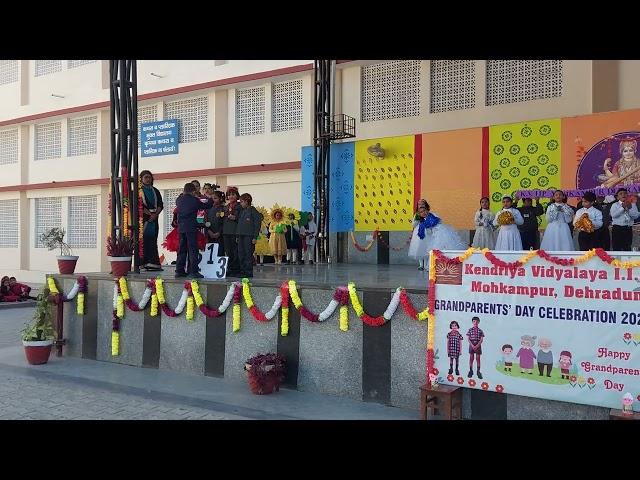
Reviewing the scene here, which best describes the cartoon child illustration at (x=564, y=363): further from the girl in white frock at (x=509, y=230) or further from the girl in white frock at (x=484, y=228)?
the girl in white frock at (x=484, y=228)

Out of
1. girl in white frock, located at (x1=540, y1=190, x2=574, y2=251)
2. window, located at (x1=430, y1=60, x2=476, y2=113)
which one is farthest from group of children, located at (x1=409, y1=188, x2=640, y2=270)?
window, located at (x1=430, y1=60, x2=476, y2=113)

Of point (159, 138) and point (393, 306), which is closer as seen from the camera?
point (393, 306)

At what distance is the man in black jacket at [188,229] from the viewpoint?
885 cm

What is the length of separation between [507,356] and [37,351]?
22.8 ft

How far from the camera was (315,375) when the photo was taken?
6.92 meters

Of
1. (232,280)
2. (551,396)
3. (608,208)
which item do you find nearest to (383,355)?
(551,396)

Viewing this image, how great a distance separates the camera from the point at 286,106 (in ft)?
63.9

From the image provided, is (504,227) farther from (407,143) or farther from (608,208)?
(407,143)

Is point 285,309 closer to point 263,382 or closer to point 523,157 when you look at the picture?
point 263,382

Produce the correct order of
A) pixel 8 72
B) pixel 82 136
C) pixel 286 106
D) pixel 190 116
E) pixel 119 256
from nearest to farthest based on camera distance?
pixel 119 256
pixel 286 106
pixel 190 116
pixel 82 136
pixel 8 72

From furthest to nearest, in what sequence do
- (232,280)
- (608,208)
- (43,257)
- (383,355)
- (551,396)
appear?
(43,257) → (608,208) → (232,280) → (383,355) → (551,396)

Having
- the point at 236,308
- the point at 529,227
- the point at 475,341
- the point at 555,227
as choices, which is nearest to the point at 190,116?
the point at 529,227

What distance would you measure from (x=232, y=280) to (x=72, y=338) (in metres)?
3.35

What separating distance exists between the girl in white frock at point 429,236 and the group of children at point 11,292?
12.0 meters
